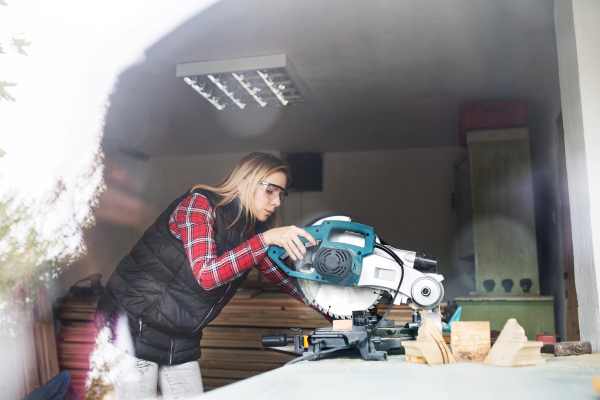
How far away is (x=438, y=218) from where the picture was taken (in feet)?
14.2

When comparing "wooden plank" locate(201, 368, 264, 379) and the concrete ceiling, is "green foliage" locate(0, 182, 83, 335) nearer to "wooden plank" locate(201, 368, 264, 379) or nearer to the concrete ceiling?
the concrete ceiling

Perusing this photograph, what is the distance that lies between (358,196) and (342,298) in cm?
330

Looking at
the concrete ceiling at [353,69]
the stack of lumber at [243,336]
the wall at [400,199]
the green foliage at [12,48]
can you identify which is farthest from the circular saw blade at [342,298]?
the wall at [400,199]

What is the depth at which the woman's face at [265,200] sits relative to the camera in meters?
1.77

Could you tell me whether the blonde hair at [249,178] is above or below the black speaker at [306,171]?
below

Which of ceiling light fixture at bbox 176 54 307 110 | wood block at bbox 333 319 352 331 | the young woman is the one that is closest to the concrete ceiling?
ceiling light fixture at bbox 176 54 307 110

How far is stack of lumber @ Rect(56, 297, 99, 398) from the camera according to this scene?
2.89 metres

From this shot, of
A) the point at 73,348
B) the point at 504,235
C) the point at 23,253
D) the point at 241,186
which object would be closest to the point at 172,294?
the point at 241,186

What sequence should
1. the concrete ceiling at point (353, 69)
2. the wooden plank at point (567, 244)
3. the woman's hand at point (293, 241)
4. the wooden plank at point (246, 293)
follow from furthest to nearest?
the wooden plank at point (246, 293) < the wooden plank at point (567, 244) < the concrete ceiling at point (353, 69) < the woman's hand at point (293, 241)

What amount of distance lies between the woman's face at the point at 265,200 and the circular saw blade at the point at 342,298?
57 cm

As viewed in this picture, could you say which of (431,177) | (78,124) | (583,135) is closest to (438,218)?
(431,177)

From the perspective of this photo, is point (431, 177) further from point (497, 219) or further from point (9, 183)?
point (9, 183)

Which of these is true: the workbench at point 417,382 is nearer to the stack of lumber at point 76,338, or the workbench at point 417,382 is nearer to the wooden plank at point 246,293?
the wooden plank at point 246,293

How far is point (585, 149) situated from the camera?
4.74 feet
